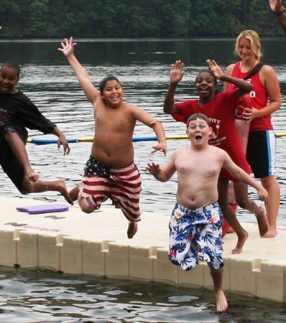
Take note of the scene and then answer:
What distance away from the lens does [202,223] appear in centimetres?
1138

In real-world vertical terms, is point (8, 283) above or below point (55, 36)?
below

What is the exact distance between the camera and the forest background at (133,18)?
113m

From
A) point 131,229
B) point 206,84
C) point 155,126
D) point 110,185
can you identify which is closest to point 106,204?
point 131,229

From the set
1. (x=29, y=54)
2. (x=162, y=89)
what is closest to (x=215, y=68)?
(x=162, y=89)

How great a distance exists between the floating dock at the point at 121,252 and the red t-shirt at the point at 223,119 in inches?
36.7

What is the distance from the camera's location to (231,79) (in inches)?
476

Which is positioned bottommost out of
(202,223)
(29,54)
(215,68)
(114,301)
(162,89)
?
(114,301)

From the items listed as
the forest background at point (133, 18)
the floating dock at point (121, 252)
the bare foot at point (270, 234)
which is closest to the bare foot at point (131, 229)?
the floating dock at point (121, 252)

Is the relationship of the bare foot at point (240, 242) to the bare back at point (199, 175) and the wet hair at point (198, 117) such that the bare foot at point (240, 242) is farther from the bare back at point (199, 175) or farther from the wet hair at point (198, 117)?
the wet hair at point (198, 117)

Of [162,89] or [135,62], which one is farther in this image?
[135,62]

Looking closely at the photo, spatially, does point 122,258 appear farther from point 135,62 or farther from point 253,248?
point 135,62

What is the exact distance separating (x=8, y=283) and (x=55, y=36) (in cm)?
10186


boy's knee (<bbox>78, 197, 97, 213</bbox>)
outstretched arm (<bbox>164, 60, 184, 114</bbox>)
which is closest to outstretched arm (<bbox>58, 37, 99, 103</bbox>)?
outstretched arm (<bbox>164, 60, 184, 114</bbox>)

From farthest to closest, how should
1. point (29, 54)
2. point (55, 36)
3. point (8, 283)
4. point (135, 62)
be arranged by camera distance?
A: point (55, 36) < point (29, 54) < point (135, 62) < point (8, 283)
